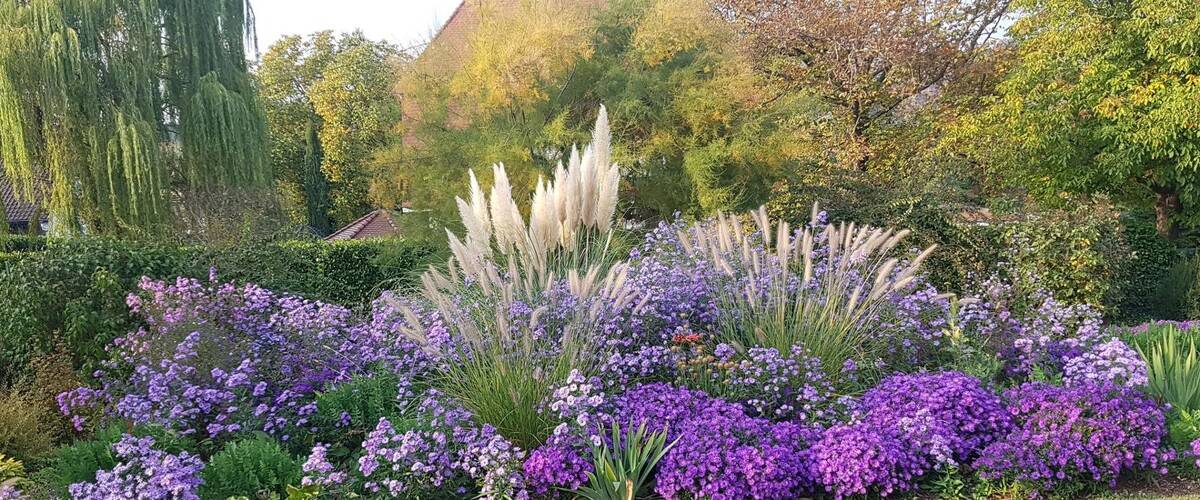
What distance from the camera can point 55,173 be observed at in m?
11.4

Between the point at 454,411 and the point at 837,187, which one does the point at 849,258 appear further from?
the point at 837,187

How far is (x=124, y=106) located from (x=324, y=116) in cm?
1574

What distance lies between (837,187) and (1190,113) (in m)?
4.87

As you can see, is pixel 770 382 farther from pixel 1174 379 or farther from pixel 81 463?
pixel 81 463

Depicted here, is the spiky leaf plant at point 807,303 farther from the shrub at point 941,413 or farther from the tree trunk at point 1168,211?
the tree trunk at point 1168,211

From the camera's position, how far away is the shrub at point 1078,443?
11.6 feet

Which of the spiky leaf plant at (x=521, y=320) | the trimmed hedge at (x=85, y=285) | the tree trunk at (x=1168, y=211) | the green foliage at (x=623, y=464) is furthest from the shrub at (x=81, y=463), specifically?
the tree trunk at (x=1168, y=211)

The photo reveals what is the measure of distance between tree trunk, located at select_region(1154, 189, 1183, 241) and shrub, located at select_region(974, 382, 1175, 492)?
34.8 feet

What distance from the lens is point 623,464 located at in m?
3.58

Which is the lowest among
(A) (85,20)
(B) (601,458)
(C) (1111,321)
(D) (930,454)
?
(C) (1111,321)

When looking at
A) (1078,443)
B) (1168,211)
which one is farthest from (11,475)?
(1168,211)

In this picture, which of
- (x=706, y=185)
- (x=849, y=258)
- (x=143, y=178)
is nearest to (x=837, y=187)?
(x=706, y=185)

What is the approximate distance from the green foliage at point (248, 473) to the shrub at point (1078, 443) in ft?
10.9

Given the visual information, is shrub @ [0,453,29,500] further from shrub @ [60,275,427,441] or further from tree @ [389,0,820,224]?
tree @ [389,0,820,224]
